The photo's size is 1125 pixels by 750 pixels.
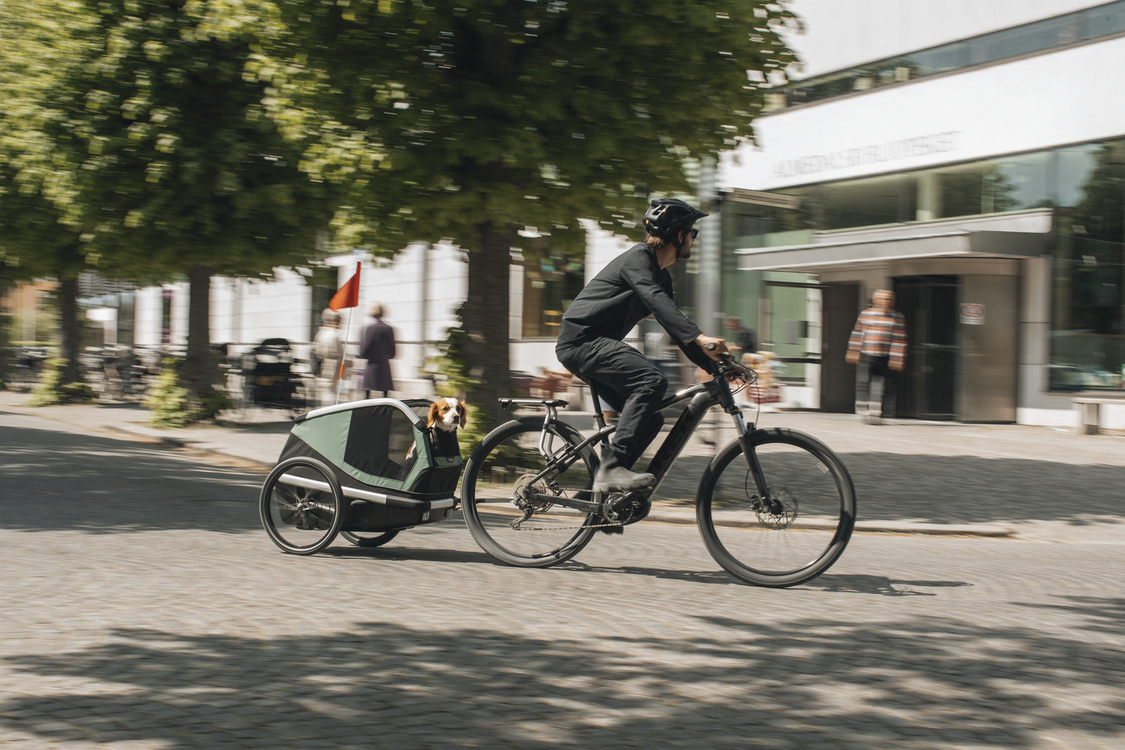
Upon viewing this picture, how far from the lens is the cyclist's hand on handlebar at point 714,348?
526 centimetres

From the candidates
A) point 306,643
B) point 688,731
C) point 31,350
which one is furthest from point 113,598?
point 31,350

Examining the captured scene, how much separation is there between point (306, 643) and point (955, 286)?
16630 millimetres

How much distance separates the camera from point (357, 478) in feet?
20.2

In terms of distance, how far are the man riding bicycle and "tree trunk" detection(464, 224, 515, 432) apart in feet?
14.7

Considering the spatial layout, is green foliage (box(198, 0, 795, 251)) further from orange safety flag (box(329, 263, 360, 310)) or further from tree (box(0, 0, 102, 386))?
tree (box(0, 0, 102, 386))

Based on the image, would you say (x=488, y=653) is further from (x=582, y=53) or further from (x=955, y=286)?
(x=955, y=286)

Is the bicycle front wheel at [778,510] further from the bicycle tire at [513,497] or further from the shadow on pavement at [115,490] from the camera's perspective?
the shadow on pavement at [115,490]


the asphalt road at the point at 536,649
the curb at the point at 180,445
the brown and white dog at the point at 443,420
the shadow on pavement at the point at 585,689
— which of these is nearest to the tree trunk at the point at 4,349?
the curb at the point at 180,445

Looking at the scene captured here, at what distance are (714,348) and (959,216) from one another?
1524cm

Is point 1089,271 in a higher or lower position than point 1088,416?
higher

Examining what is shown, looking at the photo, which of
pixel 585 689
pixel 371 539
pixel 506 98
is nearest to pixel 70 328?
pixel 506 98

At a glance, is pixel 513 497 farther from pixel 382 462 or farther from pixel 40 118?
pixel 40 118

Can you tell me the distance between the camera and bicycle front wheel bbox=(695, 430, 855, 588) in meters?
5.30

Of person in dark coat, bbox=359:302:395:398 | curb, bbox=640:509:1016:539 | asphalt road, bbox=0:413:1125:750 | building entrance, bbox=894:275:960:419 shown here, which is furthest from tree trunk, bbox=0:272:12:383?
curb, bbox=640:509:1016:539
